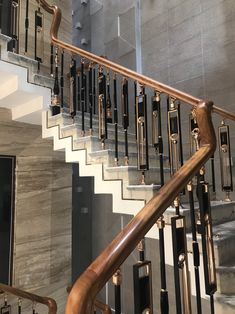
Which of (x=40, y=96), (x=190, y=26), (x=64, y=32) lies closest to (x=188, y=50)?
(x=190, y=26)

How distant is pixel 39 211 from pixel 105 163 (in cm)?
183

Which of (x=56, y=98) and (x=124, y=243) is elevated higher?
(x=56, y=98)

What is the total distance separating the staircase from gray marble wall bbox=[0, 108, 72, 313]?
0.42 meters

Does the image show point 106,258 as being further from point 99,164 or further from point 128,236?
point 99,164

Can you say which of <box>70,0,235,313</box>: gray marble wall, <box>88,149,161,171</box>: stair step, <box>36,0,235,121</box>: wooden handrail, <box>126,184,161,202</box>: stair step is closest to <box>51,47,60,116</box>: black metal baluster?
<box>36,0,235,121</box>: wooden handrail

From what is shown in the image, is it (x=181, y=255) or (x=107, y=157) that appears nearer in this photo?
(x=181, y=255)

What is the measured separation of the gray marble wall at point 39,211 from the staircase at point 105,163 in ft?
1.39

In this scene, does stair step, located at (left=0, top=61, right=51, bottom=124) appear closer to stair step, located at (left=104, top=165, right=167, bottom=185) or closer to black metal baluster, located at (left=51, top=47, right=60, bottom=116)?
black metal baluster, located at (left=51, top=47, right=60, bottom=116)

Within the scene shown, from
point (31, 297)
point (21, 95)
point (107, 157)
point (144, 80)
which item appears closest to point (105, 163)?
point (107, 157)

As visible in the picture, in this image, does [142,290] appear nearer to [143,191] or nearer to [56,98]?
[143,191]

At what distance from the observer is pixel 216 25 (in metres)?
3.90

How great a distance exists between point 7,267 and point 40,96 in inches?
88.2

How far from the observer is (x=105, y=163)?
8.36 feet

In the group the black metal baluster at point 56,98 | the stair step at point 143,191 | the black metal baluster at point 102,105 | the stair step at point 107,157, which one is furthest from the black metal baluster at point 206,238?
the black metal baluster at point 56,98
